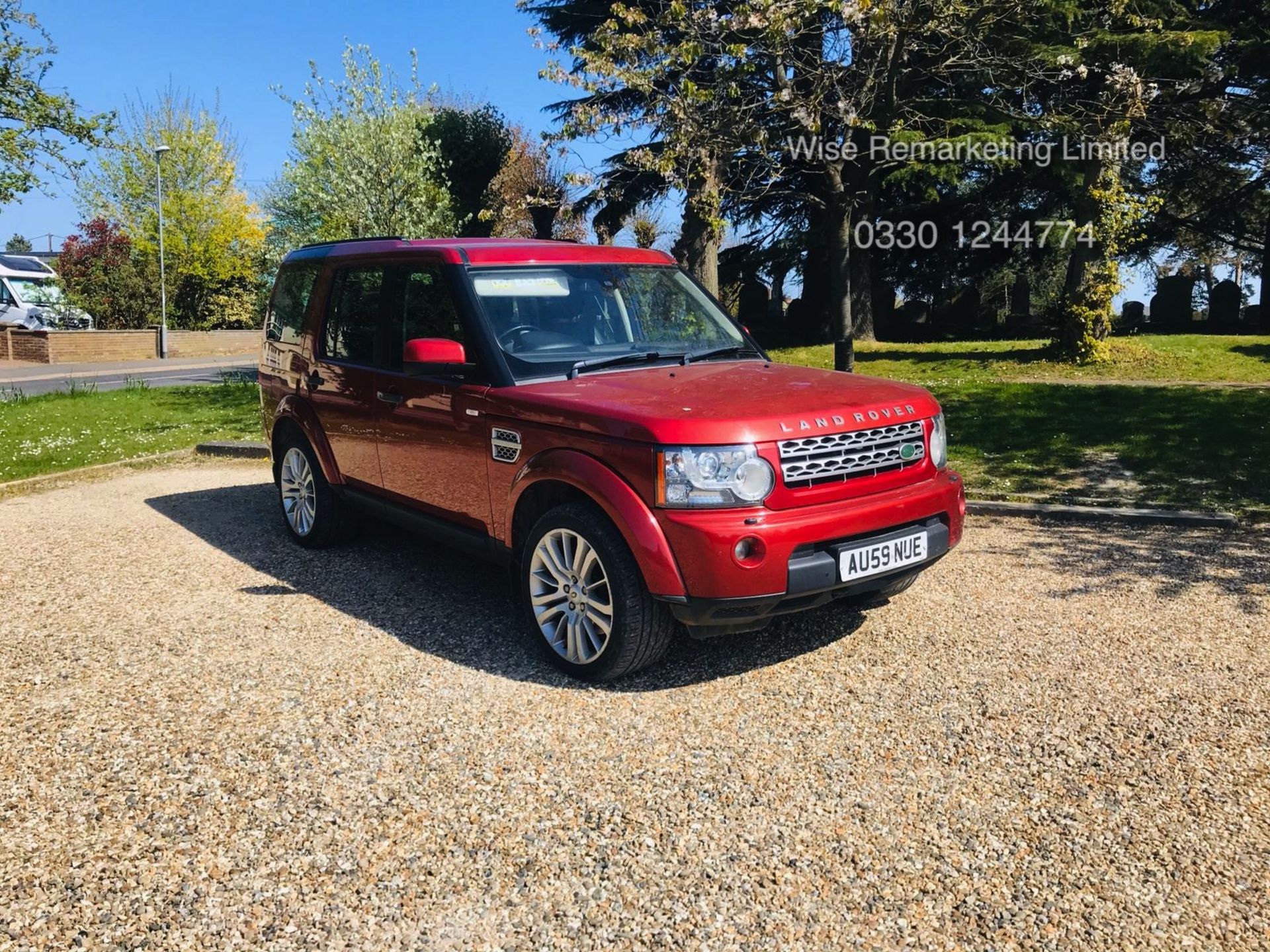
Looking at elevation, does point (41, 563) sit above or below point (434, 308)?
below

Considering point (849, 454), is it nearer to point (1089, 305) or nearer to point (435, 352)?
point (435, 352)

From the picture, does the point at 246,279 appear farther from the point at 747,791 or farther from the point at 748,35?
the point at 747,791

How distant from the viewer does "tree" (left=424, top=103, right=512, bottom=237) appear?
28641 millimetres

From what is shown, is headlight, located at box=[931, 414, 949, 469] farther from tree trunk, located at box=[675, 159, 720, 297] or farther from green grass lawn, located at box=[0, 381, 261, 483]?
green grass lawn, located at box=[0, 381, 261, 483]

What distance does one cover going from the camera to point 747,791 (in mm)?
3406

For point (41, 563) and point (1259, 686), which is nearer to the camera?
point (1259, 686)

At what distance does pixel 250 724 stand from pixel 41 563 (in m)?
3.58

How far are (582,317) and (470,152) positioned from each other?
84.3ft

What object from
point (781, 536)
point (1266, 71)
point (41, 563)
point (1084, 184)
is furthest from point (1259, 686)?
point (1266, 71)

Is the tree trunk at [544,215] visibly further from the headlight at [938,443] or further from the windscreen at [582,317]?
the headlight at [938,443]

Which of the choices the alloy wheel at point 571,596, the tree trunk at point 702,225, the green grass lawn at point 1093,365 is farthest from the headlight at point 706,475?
the green grass lawn at point 1093,365

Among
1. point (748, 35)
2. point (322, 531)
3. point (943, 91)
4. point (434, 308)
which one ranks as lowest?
point (322, 531)

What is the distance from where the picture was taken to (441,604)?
18.2 ft

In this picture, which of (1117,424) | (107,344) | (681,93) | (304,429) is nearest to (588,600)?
(304,429)
